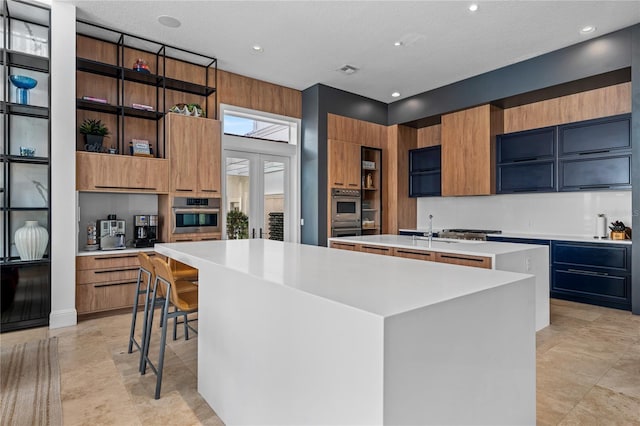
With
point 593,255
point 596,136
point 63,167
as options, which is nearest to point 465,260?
point 593,255

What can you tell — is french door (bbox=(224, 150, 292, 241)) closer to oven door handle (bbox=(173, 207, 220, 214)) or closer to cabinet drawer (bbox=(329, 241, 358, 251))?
oven door handle (bbox=(173, 207, 220, 214))

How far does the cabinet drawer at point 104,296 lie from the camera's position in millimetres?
3771

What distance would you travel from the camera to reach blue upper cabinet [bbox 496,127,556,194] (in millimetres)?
4863

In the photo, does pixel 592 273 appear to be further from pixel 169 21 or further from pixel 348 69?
pixel 169 21

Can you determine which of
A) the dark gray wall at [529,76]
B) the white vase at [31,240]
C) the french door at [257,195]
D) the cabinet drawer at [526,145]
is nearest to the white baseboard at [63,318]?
the white vase at [31,240]

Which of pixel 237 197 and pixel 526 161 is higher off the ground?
pixel 526 161

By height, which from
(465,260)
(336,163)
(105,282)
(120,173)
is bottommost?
(105,282)

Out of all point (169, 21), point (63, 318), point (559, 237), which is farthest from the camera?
point (559, 237)

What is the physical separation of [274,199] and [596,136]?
450cm

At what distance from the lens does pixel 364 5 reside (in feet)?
11.7

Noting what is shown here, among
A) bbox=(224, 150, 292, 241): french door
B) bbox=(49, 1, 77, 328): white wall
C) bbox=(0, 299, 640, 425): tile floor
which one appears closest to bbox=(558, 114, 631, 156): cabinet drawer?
bbox=(0, 299, 640, 425): tile floor

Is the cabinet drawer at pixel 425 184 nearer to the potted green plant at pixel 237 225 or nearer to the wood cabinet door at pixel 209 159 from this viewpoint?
the potted green plant at pixel 237 225

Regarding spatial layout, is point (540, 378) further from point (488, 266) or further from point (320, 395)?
point (320, 395)

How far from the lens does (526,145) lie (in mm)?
5090
